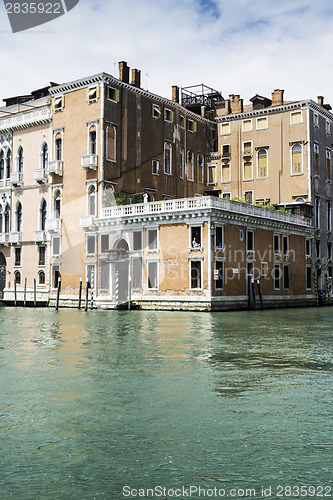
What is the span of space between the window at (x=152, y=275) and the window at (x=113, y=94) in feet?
33.0

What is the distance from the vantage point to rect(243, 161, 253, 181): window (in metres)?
41.5

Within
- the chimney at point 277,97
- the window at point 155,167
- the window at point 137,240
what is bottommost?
the window at point 137,240

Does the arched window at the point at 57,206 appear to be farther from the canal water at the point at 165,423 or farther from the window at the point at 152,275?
the canal water at the point at 165,423

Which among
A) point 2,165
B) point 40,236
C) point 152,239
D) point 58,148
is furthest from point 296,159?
point 2,165

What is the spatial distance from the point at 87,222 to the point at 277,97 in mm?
16263

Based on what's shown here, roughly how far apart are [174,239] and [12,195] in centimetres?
1401

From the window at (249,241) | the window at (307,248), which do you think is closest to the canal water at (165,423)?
the window at (249,241)

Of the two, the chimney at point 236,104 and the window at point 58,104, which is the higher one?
the chimney at point 236,104

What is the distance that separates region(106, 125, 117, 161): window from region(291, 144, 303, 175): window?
12273 millimetres

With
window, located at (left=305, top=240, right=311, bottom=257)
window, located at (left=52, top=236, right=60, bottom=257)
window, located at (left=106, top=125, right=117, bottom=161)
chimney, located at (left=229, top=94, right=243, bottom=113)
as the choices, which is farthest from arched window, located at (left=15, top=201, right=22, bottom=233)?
window, located at (left=305, top=240, right=311, bottom=257)

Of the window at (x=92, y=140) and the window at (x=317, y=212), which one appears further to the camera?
the window at (x=317, y=212)

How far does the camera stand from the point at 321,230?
40.2 meters

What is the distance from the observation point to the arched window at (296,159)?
3916 centimetres

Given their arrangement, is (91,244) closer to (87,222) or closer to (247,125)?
(87,222)
